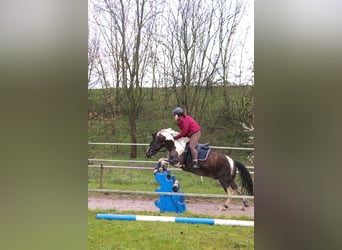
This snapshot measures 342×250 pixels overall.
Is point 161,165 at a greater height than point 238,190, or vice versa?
point 161,165

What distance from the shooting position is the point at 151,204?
6.42 ft

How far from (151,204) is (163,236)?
8.9 inches

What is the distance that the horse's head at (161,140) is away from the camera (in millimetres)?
1866

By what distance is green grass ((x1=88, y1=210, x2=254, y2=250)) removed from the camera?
5.68 feet

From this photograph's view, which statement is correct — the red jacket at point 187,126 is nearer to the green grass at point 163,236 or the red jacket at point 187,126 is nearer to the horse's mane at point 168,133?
the horse's mane at point 168,133

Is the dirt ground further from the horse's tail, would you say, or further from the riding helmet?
the riding helmet

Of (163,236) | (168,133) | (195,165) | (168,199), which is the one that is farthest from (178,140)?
(163,236)

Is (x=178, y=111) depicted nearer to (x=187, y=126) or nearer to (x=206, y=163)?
(x=187, y=126)

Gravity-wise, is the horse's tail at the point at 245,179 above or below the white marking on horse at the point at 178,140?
below

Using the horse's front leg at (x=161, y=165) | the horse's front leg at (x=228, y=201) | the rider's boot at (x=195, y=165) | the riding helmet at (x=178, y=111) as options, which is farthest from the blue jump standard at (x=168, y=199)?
the riding helmet at (x=178, y=111)

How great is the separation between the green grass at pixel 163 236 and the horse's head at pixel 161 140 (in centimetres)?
44
